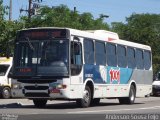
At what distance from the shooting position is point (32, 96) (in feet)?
74.9

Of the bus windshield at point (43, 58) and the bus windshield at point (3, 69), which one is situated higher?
the bus windshield at point (43, 58)

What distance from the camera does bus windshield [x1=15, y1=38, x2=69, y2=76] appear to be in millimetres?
22344

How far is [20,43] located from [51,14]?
28.7m

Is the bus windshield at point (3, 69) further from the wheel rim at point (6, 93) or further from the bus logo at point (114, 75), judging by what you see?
the bus logo at point (114, 75)

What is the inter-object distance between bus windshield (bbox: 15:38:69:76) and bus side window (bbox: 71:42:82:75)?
36cm

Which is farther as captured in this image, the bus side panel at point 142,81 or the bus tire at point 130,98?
the bus side panel at point 142,81

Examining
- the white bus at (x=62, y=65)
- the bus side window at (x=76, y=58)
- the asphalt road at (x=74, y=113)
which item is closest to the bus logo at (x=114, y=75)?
the white bus at (x=62, y=65)

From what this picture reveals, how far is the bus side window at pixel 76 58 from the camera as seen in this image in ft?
74.3

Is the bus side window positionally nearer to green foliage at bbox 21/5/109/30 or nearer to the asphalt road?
the asphalt road

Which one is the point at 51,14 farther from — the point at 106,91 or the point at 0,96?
the point at 106,91

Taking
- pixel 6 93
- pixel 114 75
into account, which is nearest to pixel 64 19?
pixel 6 93

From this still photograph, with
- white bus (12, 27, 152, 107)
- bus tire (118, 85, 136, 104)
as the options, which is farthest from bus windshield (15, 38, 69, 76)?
bus tire (118, 85, 136, 104)

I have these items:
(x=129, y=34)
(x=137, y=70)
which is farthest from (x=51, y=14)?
(x=137, y=70)

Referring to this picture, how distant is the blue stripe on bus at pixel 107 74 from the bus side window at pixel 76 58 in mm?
587
